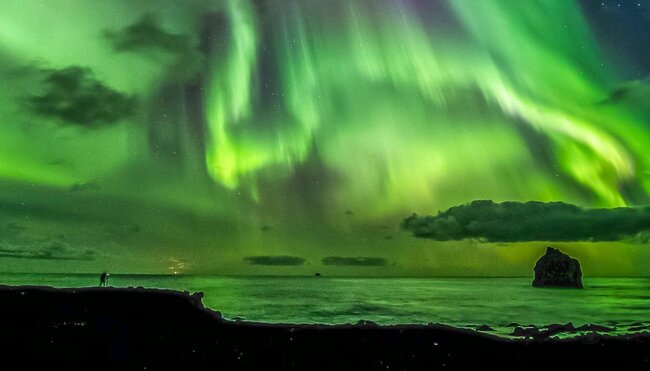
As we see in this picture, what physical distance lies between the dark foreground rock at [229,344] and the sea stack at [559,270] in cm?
14032

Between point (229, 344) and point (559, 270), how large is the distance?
150747 mm

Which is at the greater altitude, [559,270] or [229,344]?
[559,270]

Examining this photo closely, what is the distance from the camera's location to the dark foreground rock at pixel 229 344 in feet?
66.2

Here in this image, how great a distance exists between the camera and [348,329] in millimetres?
23203

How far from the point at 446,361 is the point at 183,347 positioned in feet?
34.4

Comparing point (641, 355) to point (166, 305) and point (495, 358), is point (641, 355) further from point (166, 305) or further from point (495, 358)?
point (166, 305)

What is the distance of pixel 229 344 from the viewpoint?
21719mm

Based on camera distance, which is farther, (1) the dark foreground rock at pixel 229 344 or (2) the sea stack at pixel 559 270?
(2) the sea stack at pixel 559 270

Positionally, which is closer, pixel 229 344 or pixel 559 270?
pixel 229 344

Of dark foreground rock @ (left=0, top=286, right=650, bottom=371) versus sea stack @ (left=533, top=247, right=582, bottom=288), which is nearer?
dark foreground rock @ (left=0, top=286, right=650, bottom=371)

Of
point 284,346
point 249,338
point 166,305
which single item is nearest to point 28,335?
point 166,305

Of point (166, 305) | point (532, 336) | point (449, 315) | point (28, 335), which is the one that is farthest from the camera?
point (449, 315)

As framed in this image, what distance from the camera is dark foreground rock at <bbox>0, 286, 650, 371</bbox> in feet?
66.2

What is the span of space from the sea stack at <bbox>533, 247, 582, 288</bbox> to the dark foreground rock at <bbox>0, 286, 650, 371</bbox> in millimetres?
140322
